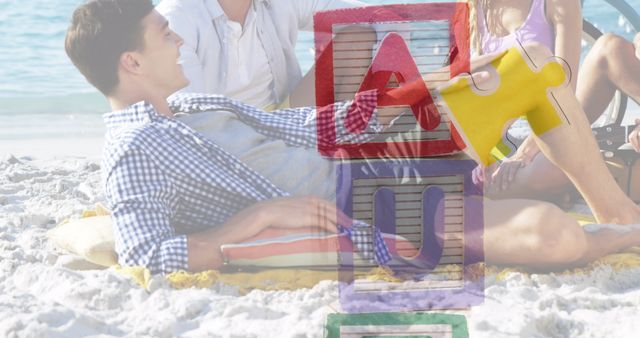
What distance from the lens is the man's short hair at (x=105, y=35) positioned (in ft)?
5.08

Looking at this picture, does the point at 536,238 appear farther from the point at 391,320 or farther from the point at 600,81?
the point at 600,81

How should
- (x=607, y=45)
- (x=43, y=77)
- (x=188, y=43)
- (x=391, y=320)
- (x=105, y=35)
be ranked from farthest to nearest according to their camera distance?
(x=43, y=77) → (x=607, y=45) → (x=188, y=43) → (x=105, y=35) → (x=391, y=320)

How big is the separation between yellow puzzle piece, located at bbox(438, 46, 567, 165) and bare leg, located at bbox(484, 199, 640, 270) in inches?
4.6

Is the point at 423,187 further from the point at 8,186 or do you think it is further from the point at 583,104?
the point at 8,186

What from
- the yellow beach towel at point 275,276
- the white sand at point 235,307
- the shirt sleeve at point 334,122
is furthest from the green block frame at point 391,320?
the shirt sleeve at point 334,122

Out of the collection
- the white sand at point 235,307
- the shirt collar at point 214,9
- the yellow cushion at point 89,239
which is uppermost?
the shirt collar at point 214,9

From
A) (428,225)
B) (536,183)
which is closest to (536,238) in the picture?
(428,225)

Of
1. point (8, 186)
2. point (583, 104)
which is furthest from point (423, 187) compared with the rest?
point (8, 186)

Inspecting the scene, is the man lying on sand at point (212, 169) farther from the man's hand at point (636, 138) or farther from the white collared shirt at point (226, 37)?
the man's hand at point (636, 138)

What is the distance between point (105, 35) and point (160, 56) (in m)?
0.10

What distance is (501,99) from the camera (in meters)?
1.46

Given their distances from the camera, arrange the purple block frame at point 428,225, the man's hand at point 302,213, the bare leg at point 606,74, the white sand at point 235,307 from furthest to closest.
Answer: the bare leg at point 606,74 < the man's hand at point 302,213 < the purple block frame at point 428,225 < the white sand at point 235,307

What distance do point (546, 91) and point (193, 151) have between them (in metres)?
0.63

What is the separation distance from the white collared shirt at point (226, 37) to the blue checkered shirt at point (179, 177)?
0.11 m
